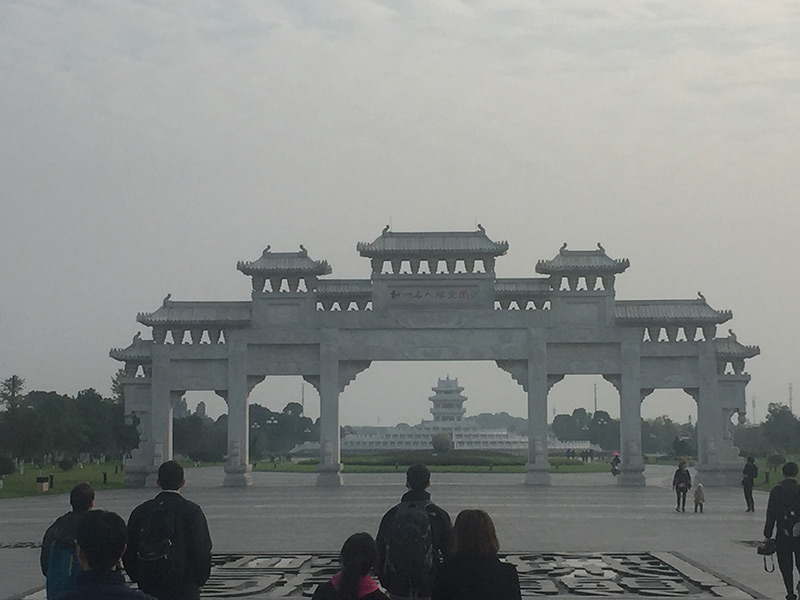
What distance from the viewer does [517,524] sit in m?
26.2

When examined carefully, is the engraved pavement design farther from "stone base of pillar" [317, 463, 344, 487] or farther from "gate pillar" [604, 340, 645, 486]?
"gate pillar" [604, 340, 645, 486]

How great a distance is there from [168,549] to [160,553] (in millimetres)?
62

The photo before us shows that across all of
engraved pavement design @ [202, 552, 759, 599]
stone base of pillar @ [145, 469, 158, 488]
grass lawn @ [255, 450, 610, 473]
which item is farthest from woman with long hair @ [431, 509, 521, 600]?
grass lawn @ [255, 450, 610, 473]

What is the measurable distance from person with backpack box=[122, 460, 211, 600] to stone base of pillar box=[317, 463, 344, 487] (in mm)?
35870

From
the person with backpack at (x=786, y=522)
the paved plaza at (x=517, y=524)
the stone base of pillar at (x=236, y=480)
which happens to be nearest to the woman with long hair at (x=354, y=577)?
the person with backpack at (x=786, y=522)

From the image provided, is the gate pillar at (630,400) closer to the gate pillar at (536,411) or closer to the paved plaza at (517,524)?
the paved plaza at (517,524)

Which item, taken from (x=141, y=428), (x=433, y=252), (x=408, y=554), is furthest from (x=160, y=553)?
(x=141, y=428)

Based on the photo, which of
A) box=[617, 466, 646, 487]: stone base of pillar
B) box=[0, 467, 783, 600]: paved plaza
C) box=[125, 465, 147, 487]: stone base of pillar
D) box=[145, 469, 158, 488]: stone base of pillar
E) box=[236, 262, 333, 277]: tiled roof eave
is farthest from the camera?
box=[236, 262, 333, 277]: tiled roof eave

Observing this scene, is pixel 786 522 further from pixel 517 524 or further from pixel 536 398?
pixel 536 398

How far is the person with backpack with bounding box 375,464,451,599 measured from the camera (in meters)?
9.12

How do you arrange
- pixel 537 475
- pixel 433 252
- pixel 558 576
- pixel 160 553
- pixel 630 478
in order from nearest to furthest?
pixel 160 553 < pixel 558 576 < pixel 630 478 < pixel 537 475 < pixel 433 252

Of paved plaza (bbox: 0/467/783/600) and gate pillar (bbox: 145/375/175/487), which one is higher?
gate pillar (bbox: 145/375/175/487)

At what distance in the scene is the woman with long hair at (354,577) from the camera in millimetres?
7477

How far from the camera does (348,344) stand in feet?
149
